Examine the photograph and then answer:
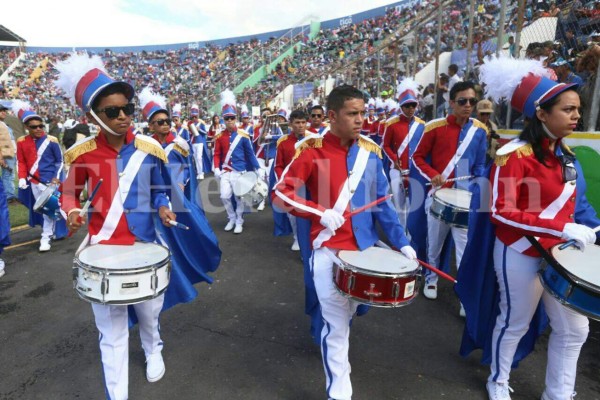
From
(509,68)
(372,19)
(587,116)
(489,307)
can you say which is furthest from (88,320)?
(372,19)

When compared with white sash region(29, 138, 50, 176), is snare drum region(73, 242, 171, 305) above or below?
Result: below

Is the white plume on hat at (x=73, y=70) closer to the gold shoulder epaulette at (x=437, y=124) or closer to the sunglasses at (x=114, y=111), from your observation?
the sunglasses at (x=114, y=111)

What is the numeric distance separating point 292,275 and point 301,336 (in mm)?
1566

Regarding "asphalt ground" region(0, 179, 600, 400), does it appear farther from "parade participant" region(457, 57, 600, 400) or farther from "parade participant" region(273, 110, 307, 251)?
"parade participant" region(273, 110, 307, 251)

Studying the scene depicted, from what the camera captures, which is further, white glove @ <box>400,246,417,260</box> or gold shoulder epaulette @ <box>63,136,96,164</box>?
gold shoulder epaulette @ <box>63,136,96,164</box>

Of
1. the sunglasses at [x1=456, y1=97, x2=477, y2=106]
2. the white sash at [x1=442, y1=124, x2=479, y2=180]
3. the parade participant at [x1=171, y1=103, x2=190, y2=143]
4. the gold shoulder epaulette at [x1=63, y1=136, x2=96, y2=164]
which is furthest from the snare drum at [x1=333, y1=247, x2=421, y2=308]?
the parade participant at [x1=171, y1=103, x2=190, y2=143]

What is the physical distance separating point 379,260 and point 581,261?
1185 mm

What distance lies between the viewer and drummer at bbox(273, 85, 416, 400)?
2655 millimetres

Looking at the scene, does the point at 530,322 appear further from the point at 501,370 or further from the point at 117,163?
the point at 117,163

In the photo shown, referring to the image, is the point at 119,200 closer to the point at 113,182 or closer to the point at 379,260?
the point at 113,182

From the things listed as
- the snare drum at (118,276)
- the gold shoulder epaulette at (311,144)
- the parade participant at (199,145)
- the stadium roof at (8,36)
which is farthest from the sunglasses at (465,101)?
the stadium roof at (8,36)

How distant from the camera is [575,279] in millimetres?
2189

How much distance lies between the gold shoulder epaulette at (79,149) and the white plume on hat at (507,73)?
9.50ft

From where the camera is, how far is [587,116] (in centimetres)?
490
